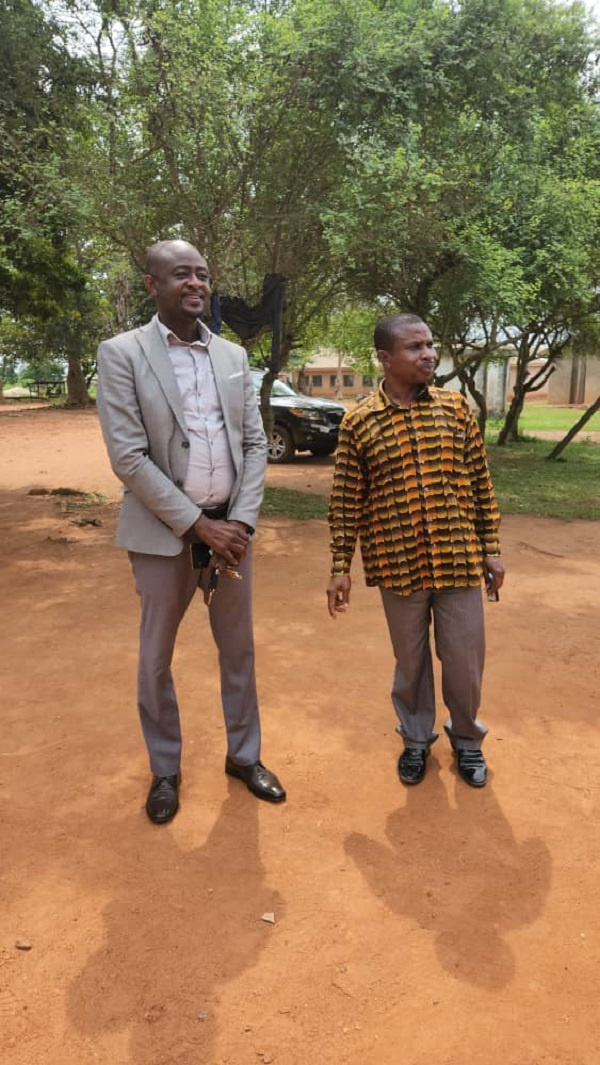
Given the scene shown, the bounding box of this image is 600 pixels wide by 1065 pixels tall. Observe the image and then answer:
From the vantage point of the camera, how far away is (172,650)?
9.66ft

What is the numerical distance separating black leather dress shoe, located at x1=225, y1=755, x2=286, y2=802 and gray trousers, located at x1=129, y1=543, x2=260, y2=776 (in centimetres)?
5

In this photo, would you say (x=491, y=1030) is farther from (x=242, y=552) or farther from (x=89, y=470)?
(x=89, y=470)

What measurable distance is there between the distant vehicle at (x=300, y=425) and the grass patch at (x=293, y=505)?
346 centimetres

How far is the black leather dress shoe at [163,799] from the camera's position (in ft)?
9.64

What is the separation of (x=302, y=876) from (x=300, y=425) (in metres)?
12.4

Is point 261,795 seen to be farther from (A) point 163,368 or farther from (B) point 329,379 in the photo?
(B) point 329,379

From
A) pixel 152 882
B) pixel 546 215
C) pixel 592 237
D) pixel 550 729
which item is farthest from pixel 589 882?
pixel 592 237

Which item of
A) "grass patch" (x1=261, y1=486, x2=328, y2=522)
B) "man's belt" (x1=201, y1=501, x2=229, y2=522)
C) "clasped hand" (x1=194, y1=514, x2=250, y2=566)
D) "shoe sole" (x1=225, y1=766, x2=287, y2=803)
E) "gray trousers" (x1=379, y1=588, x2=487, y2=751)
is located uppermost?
"man's belt" (x1=201, y1=501, x2=229, y2=522)

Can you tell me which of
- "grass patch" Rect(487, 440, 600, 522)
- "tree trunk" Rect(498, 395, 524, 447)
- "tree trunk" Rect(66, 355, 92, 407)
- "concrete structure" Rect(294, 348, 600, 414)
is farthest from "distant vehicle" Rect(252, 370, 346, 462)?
"tree trunk" Rect(66, 355, 92, 407)

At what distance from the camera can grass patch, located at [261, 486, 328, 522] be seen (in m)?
9.55

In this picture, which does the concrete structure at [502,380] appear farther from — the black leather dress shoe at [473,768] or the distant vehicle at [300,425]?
the black leather dress shoe at [473,768]

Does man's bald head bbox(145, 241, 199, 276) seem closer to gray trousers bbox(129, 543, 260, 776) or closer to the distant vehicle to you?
gray trousers bbox(129, 543, 260, 776)

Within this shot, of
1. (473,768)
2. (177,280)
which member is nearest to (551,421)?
(473,768)

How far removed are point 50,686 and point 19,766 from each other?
894mm
